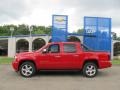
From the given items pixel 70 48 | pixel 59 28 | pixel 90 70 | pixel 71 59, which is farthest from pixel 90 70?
pixel 59 28

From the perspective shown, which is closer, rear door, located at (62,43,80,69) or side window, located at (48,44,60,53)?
rear door, located at (62,43,80,69)

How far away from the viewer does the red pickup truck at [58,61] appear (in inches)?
587

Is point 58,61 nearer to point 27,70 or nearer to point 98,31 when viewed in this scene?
point 27,70

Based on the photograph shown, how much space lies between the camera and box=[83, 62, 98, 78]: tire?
588 inches

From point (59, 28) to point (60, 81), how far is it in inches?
679

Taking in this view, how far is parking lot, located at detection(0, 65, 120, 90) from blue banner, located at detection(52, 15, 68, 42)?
45.5 ft

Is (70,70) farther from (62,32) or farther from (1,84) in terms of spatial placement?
(62,32)

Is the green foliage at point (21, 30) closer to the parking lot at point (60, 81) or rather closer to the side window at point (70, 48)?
the parking lot at point (60, 81)

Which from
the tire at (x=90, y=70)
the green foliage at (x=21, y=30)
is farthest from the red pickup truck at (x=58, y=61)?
the green foliage at (x=21, y=30)

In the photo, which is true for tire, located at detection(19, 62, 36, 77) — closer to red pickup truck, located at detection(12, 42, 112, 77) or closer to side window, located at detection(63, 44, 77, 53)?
red pickup truck, located at detection(12, 42, 112, 77)

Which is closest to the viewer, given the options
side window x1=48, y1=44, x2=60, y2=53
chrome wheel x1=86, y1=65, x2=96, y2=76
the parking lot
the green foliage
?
the parking lot

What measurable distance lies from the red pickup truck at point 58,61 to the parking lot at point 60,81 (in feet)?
1.29

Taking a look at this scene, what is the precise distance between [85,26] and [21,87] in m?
20.1

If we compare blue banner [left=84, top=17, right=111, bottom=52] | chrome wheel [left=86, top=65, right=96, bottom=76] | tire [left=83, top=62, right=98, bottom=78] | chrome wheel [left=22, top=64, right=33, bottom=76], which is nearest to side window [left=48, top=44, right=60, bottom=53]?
chrome wheel [left=22, top=64, right=33, bottom=76]
